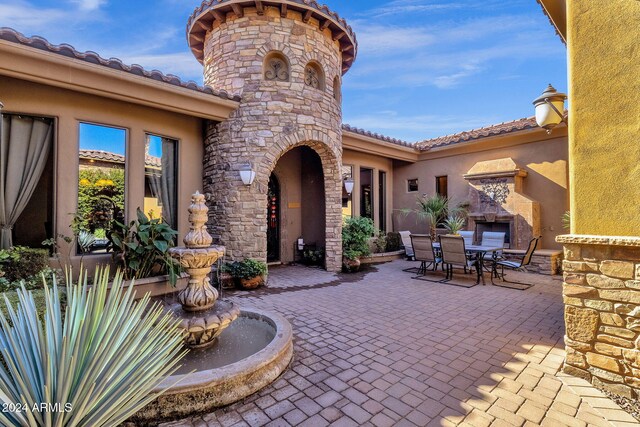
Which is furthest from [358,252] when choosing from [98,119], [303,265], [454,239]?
[98,119]

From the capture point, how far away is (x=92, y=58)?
194 inches

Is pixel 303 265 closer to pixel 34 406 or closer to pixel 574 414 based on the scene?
pixel 574 414

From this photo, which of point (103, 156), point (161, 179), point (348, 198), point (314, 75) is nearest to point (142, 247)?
point (161, 179)

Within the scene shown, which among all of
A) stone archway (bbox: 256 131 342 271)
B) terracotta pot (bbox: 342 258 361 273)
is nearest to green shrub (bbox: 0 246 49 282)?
stone archway (bbox: 256 131 342 271)

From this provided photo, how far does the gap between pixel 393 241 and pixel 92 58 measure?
31.5ft

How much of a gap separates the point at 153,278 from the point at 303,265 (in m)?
4.32

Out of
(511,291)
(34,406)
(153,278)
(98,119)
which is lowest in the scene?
(511,291)

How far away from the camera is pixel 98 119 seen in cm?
564

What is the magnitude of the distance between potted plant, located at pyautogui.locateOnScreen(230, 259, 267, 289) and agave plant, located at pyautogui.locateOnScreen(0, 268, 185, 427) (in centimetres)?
455

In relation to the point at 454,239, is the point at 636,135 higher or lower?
higher

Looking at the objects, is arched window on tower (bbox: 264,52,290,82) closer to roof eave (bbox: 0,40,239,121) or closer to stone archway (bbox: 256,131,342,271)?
roof eave (bbox: 0,40,239,121)

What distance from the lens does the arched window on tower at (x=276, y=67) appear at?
720cm

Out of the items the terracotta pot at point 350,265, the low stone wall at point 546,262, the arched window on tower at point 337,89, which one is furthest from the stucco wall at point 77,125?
the low stone wall at point 546,262

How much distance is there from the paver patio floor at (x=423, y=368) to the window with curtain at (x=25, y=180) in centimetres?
377
